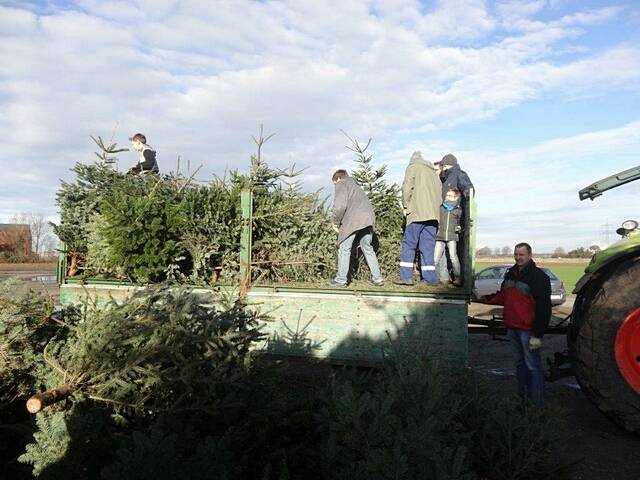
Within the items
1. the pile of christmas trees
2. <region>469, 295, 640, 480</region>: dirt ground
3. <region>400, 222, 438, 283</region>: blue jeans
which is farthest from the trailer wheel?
<region>400, 222, 438, 283</region>: blue jeans

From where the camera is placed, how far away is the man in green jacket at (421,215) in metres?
6.72

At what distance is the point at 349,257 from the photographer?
643 cm

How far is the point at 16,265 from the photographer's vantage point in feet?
109

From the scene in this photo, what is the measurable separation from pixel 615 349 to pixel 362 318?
221cm

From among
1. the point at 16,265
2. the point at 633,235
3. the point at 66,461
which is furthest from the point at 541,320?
the point at 16,265

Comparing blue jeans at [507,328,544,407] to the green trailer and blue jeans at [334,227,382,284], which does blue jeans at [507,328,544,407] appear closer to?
the green trailer

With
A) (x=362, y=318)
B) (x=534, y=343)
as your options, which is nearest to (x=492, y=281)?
(x=534, y=343)

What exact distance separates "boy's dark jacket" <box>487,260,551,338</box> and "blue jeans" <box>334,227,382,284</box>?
1.57m

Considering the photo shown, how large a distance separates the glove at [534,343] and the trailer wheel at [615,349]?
0.64 metres

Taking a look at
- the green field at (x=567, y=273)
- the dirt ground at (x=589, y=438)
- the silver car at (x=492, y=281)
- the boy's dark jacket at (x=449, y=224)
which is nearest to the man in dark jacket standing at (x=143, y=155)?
the dirt ground at (x=589, y=438)

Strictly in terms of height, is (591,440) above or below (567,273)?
below

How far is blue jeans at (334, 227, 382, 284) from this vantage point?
20.6ft

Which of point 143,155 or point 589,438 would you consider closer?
point 589,438

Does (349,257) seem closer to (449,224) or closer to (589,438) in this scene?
(449,224)
